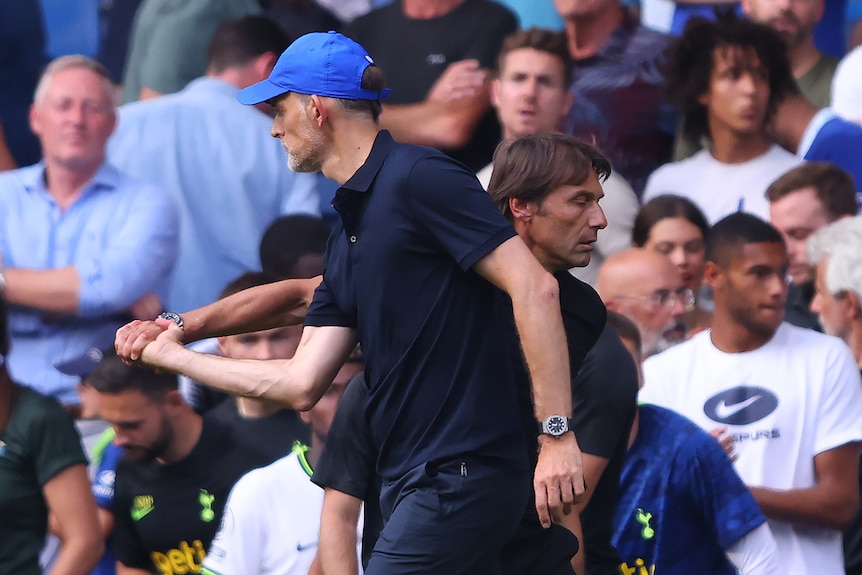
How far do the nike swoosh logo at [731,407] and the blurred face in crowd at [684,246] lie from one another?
3.19ft

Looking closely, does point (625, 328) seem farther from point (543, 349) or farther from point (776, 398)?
point (543, 349)

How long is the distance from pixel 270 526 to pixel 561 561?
1546 mm

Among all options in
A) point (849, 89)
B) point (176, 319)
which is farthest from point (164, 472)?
point (849, 89)

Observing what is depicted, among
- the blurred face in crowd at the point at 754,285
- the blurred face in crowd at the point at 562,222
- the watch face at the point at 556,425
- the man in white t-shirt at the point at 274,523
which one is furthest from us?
the blurred face in crowd at the point at 754,285

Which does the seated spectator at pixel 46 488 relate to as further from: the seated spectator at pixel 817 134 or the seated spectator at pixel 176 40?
the seated spectator at pixel 817 134

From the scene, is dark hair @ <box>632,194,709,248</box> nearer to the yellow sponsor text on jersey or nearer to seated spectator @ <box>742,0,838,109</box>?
seated spectator @ <box>742,0,838,109</box>

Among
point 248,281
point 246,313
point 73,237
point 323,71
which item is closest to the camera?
point 323,71

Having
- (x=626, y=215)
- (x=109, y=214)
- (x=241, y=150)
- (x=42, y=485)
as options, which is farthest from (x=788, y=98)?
(x=42, y=485)

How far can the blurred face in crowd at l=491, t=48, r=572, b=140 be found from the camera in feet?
20.9

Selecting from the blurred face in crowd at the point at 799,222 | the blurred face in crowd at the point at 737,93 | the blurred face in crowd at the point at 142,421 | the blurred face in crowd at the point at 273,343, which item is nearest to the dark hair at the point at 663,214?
the blurred face in crowd at the point at 799,222

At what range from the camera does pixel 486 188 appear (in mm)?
5141

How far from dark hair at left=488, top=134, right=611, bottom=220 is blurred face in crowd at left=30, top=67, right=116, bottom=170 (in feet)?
10.8

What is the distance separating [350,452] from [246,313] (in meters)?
0.46

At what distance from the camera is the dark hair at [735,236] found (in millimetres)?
5633
